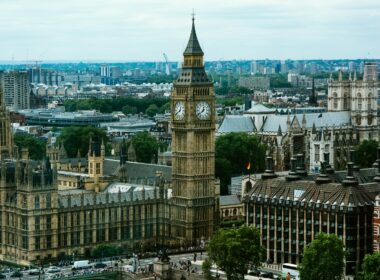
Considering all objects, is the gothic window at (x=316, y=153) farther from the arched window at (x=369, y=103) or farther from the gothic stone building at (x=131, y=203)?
the gothic stone building at (x=131, y=203)

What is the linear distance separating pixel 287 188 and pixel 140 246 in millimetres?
19802

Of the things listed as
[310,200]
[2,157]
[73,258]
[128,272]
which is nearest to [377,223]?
[310,200]

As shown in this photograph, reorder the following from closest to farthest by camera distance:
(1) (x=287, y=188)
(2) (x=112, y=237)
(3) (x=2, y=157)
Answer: (1) (x=287, y=188)
(2) (x=112, y=237)
(3) (x=2, y=157)

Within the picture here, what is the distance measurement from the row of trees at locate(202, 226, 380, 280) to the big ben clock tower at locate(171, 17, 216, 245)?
16436 millimetres

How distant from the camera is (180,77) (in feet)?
393

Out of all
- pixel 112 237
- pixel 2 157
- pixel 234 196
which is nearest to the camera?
pixel 112 237

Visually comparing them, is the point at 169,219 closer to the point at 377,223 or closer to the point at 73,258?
the point at 73,258

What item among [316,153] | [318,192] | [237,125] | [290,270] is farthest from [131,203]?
[237,125]

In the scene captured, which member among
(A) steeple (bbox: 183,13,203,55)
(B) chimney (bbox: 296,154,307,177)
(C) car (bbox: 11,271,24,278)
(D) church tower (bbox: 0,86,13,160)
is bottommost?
(C) car (bbox: 11,271,24,278)

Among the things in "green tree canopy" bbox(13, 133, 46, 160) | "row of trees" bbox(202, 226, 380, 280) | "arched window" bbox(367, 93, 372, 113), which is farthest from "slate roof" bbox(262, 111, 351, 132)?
"row of trees" bbox(202, 226, 380, 280)

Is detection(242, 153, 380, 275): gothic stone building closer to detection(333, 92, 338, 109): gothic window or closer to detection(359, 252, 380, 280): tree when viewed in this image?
detection(359, 252, 380, 280): tree

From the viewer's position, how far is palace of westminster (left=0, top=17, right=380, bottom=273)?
339 ft

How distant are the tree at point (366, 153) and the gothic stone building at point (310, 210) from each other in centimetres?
4621

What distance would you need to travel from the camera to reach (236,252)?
3888 inches
